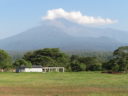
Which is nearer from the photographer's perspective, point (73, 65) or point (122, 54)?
point (122, 54)

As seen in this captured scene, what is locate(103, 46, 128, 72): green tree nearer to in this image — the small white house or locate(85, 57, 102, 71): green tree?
locate(85, 57, 102, 71): green tree

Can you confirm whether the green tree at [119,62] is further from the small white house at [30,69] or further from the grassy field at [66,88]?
the grassy field at [66,88]

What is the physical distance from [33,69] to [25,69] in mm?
2348

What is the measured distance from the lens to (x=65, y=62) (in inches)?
4616

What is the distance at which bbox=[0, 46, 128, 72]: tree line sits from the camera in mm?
95238

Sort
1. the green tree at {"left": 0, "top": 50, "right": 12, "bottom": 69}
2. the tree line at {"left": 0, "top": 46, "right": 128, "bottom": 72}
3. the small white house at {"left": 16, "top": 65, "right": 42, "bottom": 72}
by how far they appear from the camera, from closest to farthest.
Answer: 1. the tree line at {"left": 0, "top": 46, "right": 128, "bottom": 72}
2. the small white house at {"left": 16, "top": 65, "right": 42, "bottom": 72}
3. the green tree at {"left": 0, "top": 50, "right": 12, "bottom": 69}

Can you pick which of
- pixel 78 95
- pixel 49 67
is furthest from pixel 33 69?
pixel 78 95

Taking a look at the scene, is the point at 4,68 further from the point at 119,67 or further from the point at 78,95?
the point at 78,95

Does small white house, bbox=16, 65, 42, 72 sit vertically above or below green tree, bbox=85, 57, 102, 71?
below

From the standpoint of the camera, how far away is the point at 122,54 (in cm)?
9756

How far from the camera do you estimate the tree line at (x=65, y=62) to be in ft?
312

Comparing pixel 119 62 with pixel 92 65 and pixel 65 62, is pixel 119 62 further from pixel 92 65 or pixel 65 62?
pixel 65 62

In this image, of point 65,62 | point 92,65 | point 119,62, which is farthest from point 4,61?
point 119,62

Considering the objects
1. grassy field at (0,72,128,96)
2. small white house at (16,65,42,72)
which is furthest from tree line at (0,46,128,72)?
grassy field at (0,72,128,96)
